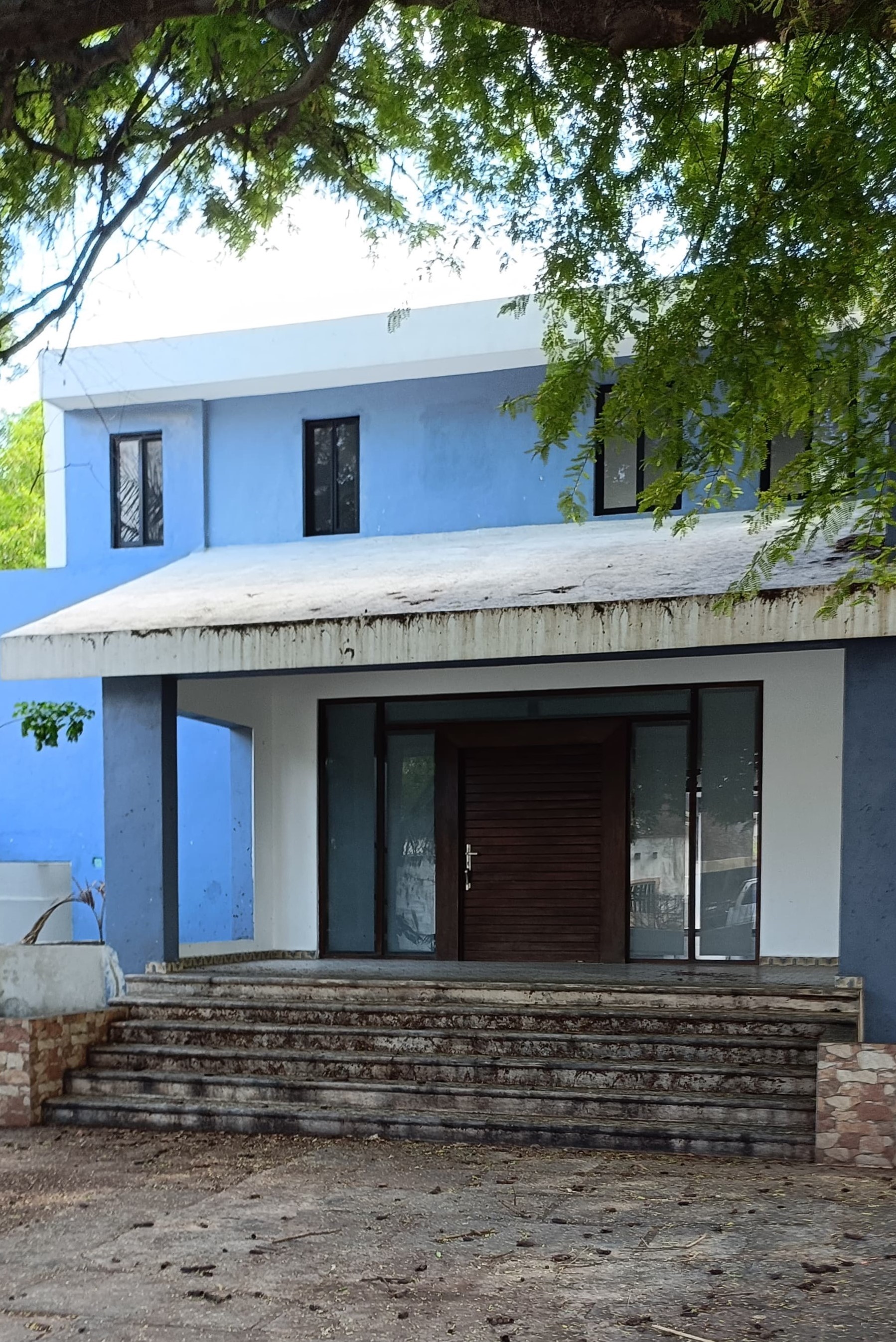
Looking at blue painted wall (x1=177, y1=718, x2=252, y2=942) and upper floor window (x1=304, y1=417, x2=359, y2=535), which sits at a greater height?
upper floor window (x1=304, y1=417, x2=359, y2=535)

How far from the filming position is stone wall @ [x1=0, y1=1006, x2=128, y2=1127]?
9.24m

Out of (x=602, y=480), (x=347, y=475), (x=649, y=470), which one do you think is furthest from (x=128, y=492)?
(x=649, y=470)

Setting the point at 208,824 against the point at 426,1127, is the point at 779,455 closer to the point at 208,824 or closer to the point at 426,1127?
the point at 208,824

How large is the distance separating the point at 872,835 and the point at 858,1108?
6.20 feet

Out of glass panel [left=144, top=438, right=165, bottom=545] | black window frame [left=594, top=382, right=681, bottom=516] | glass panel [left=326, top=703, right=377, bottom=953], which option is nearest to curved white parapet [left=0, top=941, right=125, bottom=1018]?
glass panel [left=326, top=703, right=377, bottom=953]

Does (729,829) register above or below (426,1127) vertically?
above

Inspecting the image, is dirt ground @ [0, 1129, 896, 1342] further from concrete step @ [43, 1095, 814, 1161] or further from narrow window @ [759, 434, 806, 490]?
narrow window @ [759, 434, 806, 490]

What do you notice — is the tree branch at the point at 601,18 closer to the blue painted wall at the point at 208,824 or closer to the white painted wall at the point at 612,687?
the white painted wall at the point at 612,687

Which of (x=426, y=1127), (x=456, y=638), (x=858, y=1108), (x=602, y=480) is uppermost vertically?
(x=602, y=480)

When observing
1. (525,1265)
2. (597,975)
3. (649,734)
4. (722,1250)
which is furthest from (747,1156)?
(649,734)

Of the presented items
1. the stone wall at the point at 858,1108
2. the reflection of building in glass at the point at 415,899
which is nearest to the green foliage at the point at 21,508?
the reflection of building in glass at the point at 415,899

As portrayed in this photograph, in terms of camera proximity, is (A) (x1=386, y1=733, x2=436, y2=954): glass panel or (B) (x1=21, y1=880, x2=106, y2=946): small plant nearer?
(A) (x1=386, y1=733, x2=436, y2=954): glass panel

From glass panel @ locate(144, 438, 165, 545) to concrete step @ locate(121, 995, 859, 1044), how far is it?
5.98 m

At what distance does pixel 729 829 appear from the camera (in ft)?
40.0
